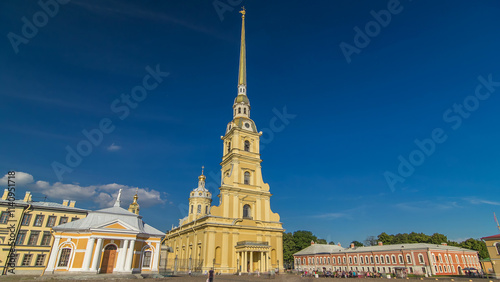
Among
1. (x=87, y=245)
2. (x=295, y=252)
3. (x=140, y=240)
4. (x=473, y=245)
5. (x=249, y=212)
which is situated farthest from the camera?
(x=295, y=252)

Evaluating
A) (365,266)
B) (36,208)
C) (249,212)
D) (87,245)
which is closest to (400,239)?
(365,266)

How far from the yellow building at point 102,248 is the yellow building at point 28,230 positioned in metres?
10.2

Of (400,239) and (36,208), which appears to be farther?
(400,239)

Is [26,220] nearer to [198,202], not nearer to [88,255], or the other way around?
[88,255]

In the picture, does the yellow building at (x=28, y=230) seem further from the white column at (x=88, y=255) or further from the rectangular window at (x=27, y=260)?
the white column at (x=88, y=255)

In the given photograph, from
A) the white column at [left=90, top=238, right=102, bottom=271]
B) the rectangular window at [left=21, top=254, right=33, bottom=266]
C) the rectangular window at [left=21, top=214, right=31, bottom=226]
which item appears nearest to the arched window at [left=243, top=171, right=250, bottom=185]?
the white column at [left=90, top=238, right=102, bottom=271]

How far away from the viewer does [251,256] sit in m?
34.0

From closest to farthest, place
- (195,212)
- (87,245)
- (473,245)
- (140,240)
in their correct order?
(87,245), (140,240), (195,212), (473,245)

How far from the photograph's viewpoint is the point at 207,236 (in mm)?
34219

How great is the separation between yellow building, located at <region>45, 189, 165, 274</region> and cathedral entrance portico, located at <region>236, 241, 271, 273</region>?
1055 cm

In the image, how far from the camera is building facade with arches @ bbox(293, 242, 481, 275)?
44.1 meters

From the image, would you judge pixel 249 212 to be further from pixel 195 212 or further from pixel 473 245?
pixel 473 245

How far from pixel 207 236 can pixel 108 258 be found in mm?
11725

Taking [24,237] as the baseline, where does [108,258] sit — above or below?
below
